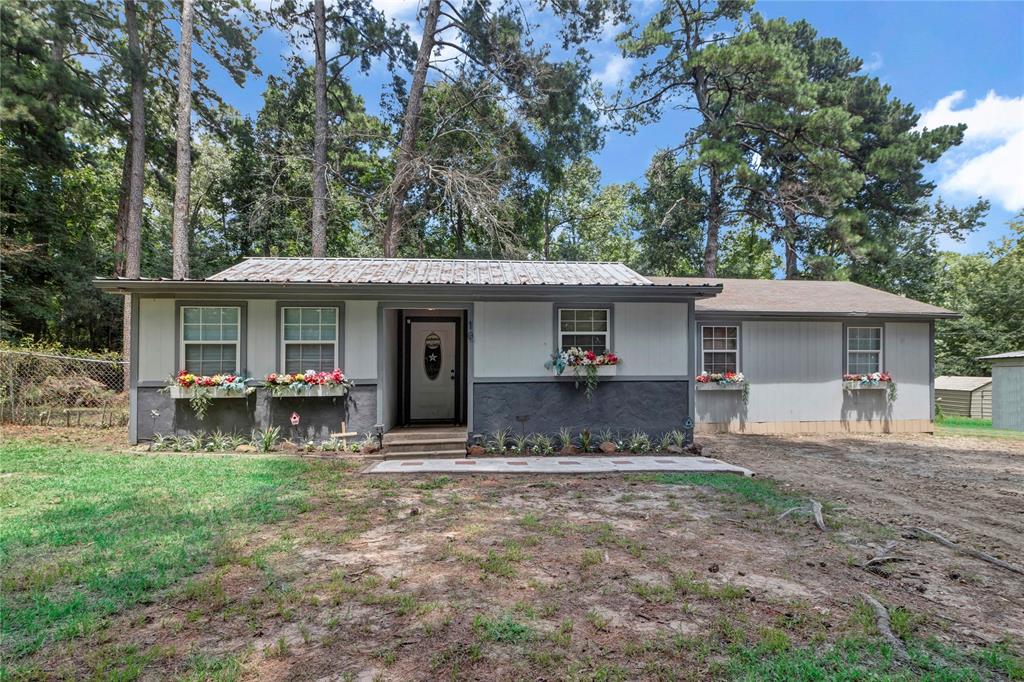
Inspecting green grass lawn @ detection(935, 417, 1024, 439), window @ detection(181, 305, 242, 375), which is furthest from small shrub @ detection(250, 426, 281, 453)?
green grass lawn @ detection(935, 417, 1024, 439)

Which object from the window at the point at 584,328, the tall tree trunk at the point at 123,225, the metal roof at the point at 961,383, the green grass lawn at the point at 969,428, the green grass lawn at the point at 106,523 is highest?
the tall tree trunk at the point at 123,225

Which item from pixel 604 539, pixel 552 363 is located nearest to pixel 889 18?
pixel 552 363

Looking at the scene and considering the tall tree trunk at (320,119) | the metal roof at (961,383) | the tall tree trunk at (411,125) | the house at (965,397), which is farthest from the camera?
the metal roof at (961,383)

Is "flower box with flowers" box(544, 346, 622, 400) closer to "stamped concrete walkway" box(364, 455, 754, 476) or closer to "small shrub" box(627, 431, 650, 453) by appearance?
"small shrub" box(627, 431, 650, 453)

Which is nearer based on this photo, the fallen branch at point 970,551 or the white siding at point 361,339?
the fallen branch at point 970,551

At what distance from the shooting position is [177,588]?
2852 millimetres

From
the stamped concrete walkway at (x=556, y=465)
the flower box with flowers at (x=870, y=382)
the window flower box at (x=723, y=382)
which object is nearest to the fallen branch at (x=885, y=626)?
the stamped concrete walkway at (x=556, y=465)

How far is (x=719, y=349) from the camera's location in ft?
31.8

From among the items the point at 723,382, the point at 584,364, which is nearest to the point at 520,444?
the point at 584,364

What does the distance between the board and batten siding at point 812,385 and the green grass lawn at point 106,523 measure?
8342 millimetres

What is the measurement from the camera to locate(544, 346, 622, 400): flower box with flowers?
7.16 meters

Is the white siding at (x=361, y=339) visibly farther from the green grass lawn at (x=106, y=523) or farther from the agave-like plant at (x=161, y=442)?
the agave-like plant at (x=161, y=442)

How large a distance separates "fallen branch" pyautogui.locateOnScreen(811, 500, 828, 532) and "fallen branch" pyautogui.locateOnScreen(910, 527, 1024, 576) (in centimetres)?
70

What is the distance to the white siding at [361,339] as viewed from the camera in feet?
23.7
